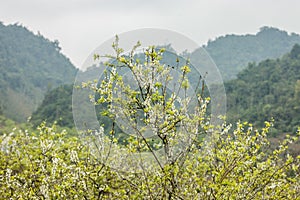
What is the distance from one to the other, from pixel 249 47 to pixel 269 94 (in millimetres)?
76378

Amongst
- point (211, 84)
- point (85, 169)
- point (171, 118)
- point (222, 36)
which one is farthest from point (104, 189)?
point (222, 36)

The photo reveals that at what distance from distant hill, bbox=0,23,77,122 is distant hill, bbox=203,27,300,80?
3596 centimetres

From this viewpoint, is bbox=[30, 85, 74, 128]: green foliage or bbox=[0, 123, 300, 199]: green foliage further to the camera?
bbox=[30, 85, 74, 128]: green foliage

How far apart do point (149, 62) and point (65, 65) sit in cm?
11057

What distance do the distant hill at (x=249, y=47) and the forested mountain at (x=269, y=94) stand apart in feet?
134

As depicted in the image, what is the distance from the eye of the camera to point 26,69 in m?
99.0

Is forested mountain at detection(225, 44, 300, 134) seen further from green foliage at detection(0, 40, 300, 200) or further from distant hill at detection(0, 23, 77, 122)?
distant hill at detection(0, 23, 77, 122)

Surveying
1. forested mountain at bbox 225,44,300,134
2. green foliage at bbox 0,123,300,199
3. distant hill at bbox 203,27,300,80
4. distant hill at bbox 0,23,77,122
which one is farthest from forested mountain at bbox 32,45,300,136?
distant hill at bbox 203,27,300,80

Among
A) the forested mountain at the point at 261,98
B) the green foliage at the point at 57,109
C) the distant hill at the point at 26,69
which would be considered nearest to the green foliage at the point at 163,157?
the forested mountain at the point at 261,98

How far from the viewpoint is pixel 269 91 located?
48.9 m

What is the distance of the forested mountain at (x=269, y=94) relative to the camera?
4006 cm

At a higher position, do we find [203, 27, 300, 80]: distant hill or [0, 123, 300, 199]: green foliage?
[203, 27, 300, 80]: distant hill

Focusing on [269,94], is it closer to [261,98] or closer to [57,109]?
[261,98]

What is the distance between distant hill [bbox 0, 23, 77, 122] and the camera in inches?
3086
